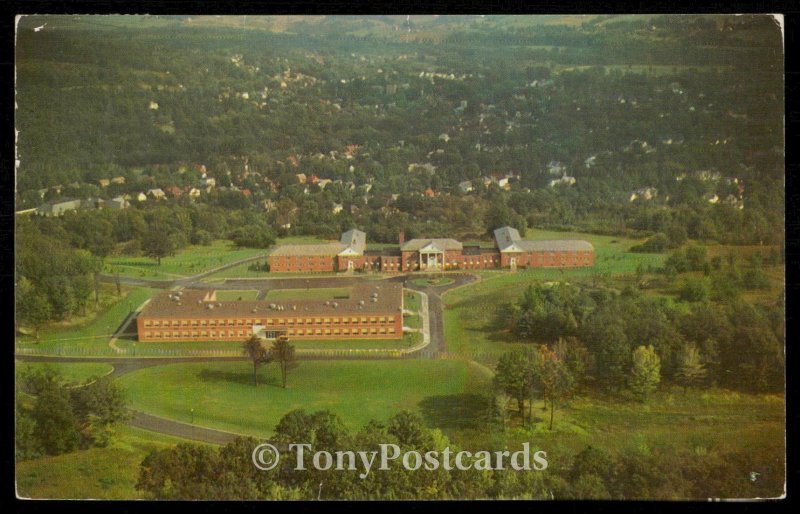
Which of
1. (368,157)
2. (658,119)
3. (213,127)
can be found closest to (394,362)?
(368,157)

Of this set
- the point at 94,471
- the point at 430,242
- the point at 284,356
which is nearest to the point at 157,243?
the point at 284,356

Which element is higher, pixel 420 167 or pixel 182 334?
pixel 420 167

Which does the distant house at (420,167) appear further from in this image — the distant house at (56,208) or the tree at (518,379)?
the distant house at (56,208)

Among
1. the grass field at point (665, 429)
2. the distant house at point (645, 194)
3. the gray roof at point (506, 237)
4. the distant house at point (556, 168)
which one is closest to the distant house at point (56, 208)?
the gray roof at point (506, 237)

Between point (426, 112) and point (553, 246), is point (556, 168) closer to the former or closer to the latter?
point (553, 246)

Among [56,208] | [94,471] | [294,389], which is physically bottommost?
[94,471]

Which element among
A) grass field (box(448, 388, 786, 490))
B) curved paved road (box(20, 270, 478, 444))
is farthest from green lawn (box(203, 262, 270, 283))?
grass field (box(448, 388, 786, 490))

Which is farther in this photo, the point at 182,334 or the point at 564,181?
the point at 564,181
